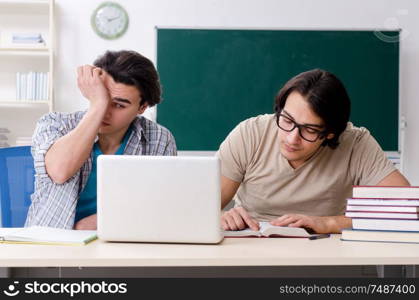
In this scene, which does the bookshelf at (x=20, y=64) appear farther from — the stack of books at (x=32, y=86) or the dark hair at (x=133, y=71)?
the dark hair at (x=133, y=71)

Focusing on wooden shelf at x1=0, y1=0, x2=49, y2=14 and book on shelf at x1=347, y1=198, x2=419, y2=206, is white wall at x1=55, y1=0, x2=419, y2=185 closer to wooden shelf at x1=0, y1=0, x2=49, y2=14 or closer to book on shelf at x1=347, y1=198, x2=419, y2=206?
wooden shelf at x1=0, y1=0, x2=49, y2=14

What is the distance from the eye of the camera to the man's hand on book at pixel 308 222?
161 cm

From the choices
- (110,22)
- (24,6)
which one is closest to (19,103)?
(24,6)

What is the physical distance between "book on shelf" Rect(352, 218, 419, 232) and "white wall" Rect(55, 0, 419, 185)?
315 cm

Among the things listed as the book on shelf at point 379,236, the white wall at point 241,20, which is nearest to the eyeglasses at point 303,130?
the book on shelf at point 379,236

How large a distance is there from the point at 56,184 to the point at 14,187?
166 mm

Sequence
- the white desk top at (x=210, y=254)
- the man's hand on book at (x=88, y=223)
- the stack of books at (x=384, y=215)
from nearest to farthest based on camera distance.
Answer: the white desk top at (x=210, y=254)
the stack of books at (x=384, y=215)
the man's hand on book at (x=88, y=223)

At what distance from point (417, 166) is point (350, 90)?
79 cm

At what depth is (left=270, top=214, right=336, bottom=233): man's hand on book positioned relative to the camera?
161 centimetres

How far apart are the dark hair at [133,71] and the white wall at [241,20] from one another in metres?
2.51

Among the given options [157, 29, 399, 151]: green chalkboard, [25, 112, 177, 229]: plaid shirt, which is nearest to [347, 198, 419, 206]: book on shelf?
[25, 112, 177, 229]: plaid shirt

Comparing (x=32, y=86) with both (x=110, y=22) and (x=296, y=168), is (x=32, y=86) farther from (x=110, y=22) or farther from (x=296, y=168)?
(x=296, y=168)

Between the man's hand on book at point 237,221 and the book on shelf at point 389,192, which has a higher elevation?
the book on shelf at point 389,192

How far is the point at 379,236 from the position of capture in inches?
58.1
